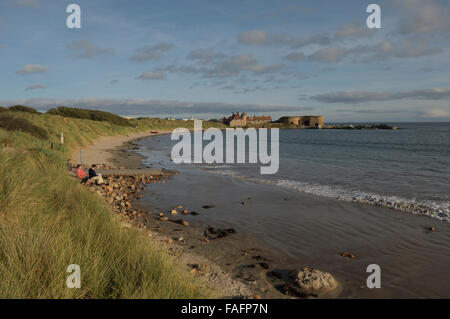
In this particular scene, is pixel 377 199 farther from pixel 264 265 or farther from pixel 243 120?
pixel 243 120

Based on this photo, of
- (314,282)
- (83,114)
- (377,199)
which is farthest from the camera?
(83,114)

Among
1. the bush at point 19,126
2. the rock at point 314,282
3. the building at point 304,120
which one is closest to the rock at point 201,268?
the rock at point 314,282

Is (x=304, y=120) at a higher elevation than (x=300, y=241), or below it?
higher

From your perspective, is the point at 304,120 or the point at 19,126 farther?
the point at 304,120

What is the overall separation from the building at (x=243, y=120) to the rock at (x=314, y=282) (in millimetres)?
152437

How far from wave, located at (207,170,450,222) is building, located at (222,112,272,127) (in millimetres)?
142279

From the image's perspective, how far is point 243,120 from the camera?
16225 centimetres

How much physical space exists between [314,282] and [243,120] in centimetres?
15892

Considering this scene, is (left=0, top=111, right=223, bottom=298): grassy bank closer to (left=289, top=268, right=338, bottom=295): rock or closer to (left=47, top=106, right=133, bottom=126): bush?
(left=289, top=268, right=338, bottom=295): rock

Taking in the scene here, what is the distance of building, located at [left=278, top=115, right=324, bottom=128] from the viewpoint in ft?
561

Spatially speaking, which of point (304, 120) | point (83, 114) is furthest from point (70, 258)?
point (304, 120)

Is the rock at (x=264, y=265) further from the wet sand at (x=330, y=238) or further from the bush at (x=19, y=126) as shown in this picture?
the bush at (x=19, y=126)
